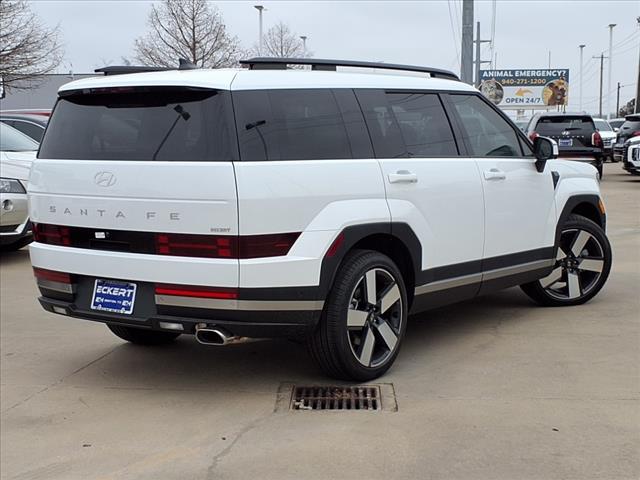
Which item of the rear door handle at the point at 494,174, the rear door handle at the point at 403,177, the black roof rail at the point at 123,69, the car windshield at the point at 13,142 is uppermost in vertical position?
the black roof rail at the point at 123,69

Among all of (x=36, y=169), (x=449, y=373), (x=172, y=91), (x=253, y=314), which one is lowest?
(x=449, y=373)

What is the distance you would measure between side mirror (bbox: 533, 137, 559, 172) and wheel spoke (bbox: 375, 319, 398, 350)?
2039mm

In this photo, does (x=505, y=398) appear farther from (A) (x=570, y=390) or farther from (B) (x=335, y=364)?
(B) (x=335, y=364)

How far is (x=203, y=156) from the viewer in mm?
4074

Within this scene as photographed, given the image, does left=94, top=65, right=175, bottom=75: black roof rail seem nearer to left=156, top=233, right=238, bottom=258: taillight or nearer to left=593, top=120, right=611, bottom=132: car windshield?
left=156, top=233, right=238, bottom=258: taillight

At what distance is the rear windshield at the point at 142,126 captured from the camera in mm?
4105

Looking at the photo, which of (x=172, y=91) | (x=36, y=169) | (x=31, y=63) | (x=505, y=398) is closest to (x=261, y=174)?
(x=172, y=91)

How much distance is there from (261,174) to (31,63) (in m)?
26.6

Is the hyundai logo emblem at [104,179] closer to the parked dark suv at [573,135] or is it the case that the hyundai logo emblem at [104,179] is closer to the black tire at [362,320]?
the black tire at [362,320]

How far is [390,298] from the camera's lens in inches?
186

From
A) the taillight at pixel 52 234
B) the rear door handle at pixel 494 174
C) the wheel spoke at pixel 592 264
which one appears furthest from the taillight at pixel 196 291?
the wheel spoke at pixel 592 264

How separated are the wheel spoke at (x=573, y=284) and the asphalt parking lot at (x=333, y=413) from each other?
235 mm

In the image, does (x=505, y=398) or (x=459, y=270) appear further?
(x=459, y=270)

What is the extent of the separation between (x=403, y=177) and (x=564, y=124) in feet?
48.1
